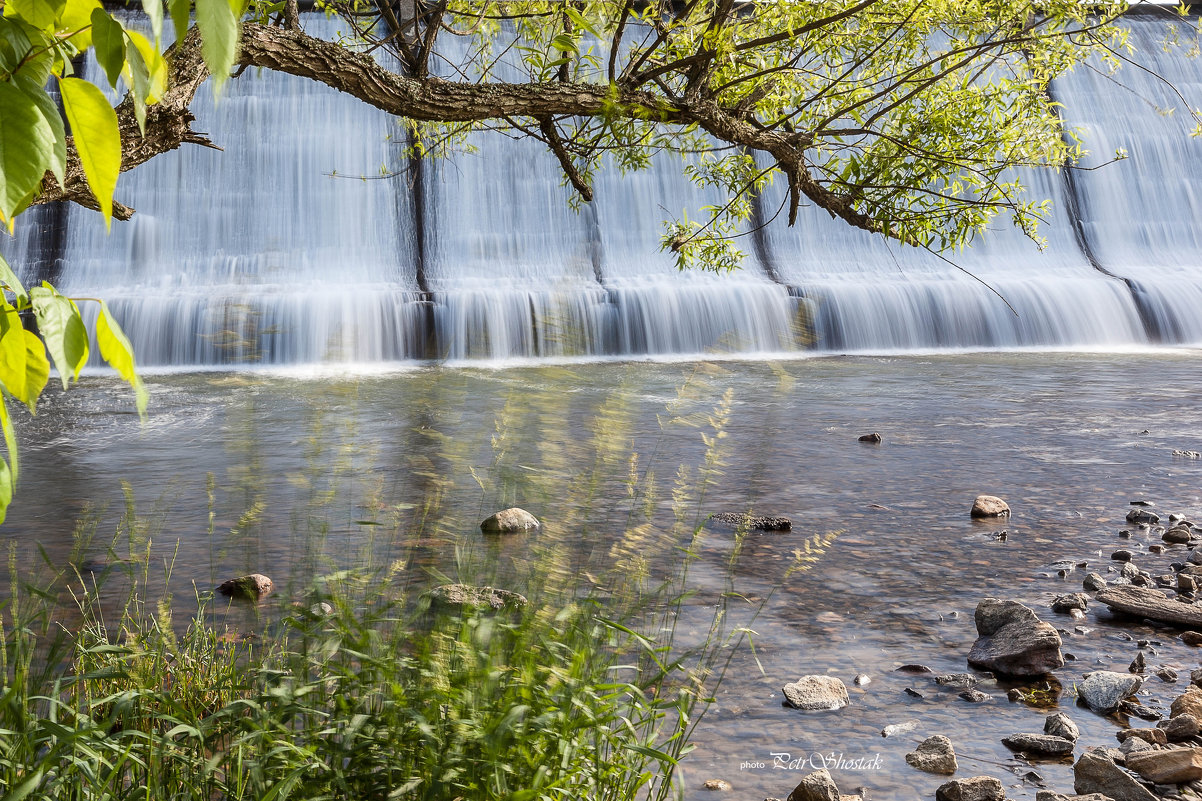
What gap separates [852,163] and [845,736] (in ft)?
7.50

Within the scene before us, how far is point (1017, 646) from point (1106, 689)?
1.11ft

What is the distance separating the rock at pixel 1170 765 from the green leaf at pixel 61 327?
2771 millimetres

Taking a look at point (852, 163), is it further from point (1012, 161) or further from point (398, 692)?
point (398, 692)

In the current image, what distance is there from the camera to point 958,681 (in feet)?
11.4

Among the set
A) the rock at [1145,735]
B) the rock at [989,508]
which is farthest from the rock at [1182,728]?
the rock at [989,508]

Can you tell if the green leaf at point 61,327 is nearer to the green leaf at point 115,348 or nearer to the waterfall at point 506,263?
the green leaf at point 115,348

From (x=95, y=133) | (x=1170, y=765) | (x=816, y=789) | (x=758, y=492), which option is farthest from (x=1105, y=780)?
(x=758, y=492)

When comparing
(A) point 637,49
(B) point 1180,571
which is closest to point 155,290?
(A) point 637,49

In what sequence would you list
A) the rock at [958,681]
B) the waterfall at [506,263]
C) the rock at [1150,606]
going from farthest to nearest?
the waterfall at [506,263], the rock at [1150,606], the rock at [958,681]

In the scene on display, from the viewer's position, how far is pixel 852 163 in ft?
13.8

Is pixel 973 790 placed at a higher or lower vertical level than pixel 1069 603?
lower

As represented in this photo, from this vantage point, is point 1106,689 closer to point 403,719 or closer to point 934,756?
point 934,756

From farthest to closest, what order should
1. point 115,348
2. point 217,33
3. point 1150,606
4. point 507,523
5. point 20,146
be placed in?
point 507,523, point 1150,606, point 115,348, point 20,146, point 217,33

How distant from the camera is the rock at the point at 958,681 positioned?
346cm
